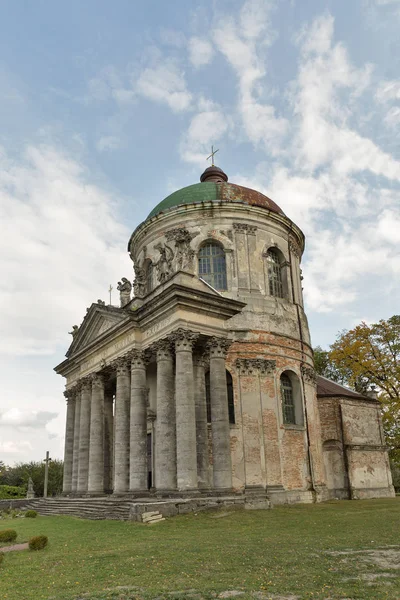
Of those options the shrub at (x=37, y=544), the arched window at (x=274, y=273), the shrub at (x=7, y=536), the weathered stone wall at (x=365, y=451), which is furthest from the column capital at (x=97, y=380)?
the weathered stone wall at (x=365, y=451)

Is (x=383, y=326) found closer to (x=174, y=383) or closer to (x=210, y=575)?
(x=174, y=383)

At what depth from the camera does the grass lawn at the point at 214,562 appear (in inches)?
313

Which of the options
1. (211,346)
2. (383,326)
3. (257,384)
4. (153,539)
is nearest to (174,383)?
(211,346)

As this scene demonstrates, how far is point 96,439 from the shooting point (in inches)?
1073

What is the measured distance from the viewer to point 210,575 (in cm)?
888

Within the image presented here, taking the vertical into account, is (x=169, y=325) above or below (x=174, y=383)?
above

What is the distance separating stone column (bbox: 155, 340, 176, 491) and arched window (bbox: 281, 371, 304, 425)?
8.25 meters

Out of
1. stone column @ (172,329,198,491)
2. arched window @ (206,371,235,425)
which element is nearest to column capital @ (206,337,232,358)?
stone column @ (172,329,198,491)

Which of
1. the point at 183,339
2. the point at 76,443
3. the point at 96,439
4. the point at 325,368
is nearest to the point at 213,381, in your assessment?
the point at 183,339

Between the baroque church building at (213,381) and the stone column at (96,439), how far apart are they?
6cm

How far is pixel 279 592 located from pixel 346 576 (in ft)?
5.29

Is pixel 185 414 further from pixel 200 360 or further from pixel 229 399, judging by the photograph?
pixel 229 399

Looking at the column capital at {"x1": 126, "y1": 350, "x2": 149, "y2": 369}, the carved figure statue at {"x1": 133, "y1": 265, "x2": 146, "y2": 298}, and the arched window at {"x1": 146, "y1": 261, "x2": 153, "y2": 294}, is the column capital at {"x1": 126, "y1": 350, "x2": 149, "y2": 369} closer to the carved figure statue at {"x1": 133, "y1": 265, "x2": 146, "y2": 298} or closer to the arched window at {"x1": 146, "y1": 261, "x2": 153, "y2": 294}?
the carved figure statue at {"x1": 133, "y1": 265, "x2": 146, "y2": 298}

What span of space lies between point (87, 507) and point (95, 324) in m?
10.3
